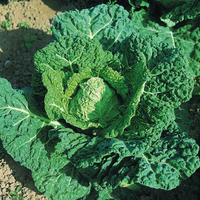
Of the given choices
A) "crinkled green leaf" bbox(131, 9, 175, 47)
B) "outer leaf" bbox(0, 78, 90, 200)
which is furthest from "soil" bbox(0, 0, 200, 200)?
"crinkled green leaf" bbox(131, 9, 175, 47)

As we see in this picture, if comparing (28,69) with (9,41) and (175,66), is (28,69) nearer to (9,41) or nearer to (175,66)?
(9,41)

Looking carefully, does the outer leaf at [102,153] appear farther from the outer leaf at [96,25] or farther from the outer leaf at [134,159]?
the outer leaf at [96,25]

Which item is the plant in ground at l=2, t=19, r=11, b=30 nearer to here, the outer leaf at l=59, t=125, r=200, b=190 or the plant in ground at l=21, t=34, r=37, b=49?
the plant in ground at l=21, t=34, r=37, b=49

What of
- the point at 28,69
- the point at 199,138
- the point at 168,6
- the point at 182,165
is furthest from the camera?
the point at 28,69

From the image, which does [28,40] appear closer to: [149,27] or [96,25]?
[96,25]

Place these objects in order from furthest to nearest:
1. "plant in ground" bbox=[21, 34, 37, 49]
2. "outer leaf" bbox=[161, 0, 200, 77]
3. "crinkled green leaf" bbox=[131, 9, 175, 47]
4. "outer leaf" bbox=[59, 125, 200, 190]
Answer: "plant in ground" bbox=[21, 34, 37, 49], "crinkled green leaf" bbox=[131, 9, 175, 47], "outer leaf" bbox=[161, 0, 200, 77], "outer leaf" bbox=[59, 125, 200, 190]

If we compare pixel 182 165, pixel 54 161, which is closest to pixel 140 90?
pixel 182 165
